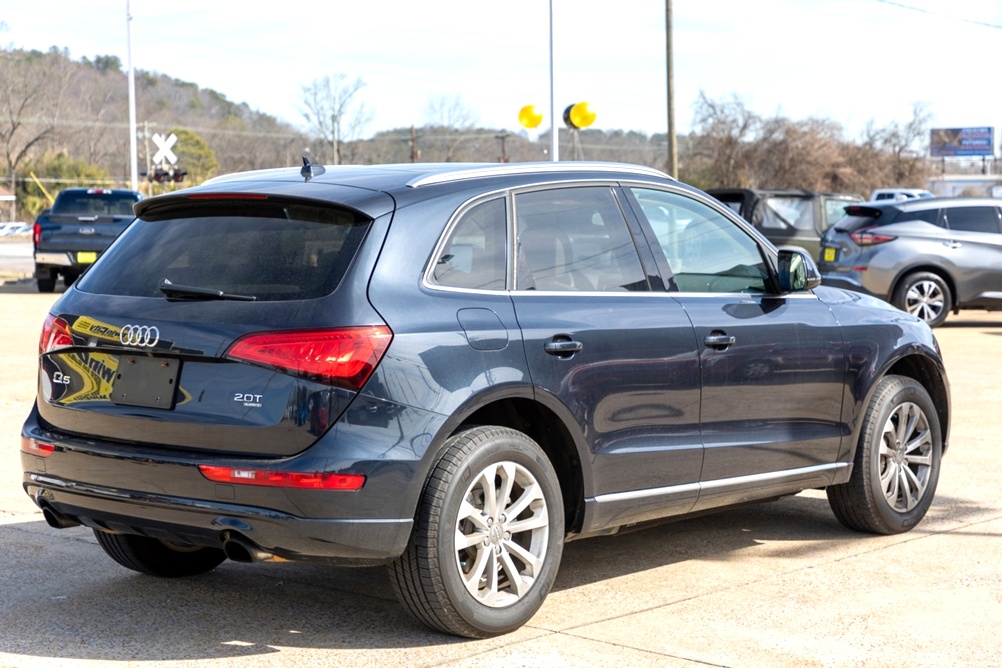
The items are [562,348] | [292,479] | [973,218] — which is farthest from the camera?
[973,218]

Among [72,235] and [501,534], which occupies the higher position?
[72,235]

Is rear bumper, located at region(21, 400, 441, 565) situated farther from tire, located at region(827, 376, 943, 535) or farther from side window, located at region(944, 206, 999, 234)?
side window, located at region(944, 206, 999, 234)

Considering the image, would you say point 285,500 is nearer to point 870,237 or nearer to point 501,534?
point 501,534

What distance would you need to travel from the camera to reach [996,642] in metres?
4.66

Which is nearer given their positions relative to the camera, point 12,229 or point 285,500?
point 285,500

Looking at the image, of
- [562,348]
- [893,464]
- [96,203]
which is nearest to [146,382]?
[562,348]

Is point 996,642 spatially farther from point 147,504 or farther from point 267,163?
point 267,163

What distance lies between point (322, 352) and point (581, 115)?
16.5m

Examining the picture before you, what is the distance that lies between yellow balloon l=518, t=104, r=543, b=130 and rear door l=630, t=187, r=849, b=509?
13.9 meters

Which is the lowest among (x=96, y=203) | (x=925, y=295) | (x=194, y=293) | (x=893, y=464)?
(x=893, y=464)

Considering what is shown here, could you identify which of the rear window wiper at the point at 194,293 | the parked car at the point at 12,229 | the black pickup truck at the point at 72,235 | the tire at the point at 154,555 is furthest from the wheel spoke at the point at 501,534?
the parked car at the point at 12,229

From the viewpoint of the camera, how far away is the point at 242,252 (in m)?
4.64

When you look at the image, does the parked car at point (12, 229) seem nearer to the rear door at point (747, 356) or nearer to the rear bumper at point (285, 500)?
the rear door at point (747, 356)

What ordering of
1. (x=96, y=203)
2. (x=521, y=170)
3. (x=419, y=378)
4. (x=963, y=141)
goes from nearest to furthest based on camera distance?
(x=419, y=378) < (x=521, y=170) < (x=96, y=203) < (x=963, y=141)
